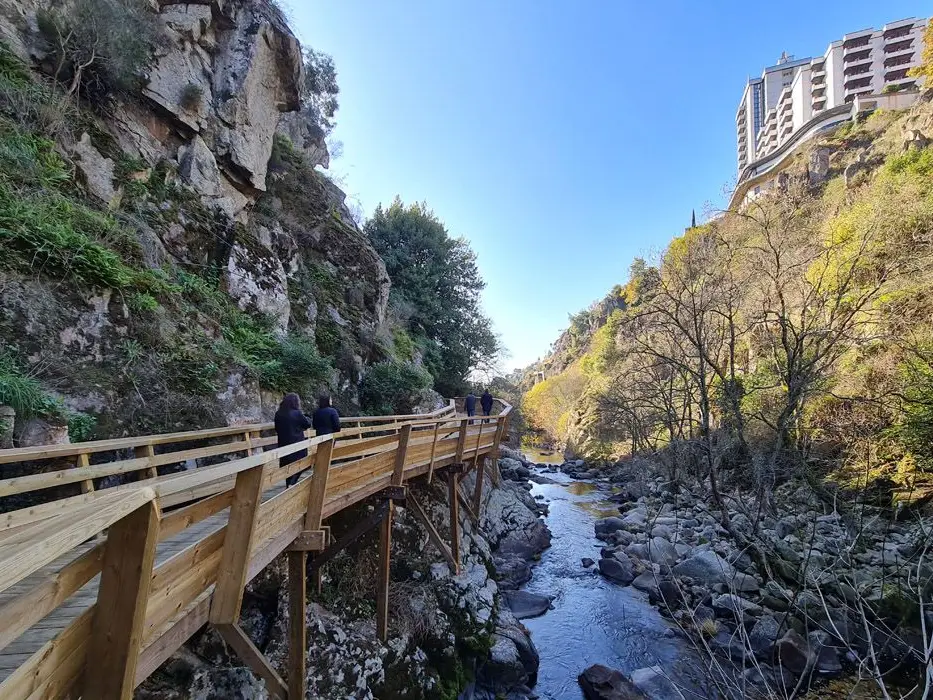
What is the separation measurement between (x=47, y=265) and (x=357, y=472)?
17.0 feet

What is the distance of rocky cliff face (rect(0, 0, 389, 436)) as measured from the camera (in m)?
6.22

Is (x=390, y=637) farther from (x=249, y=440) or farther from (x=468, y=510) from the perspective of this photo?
(x=468, y=510)

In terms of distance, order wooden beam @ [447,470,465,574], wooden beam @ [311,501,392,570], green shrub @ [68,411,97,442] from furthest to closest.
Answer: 1. wooden beam @ [447,470,465,574]
2. wooden beam @ [311,501,392,570]
3. green shrub @ [68,411,97,442]

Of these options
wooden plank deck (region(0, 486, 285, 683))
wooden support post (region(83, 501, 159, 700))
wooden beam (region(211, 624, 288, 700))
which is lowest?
wooden beam (region(211, 624, 288, 700))

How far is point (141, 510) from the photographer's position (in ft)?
5.74

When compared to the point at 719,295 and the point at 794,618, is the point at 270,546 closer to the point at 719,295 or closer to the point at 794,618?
the point at 794,618

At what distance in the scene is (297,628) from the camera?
4.55 metres

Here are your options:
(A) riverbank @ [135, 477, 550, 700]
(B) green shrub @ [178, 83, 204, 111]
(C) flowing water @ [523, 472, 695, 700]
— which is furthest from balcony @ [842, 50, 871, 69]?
(A) riverbank @ [135, 477, 550, 700]

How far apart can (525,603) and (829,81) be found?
3075 inches

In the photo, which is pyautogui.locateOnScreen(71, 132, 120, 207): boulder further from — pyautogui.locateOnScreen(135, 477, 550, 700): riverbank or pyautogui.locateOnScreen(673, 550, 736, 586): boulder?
pyautogui.locateOnScreen(673, 550, 736, 586): boulder

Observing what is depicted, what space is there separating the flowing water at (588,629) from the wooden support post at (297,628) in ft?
13.8

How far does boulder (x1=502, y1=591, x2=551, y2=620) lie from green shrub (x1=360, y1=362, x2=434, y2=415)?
20.4 feet

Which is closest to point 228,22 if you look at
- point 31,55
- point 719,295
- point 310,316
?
point 31,55

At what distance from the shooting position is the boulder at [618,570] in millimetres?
11125
